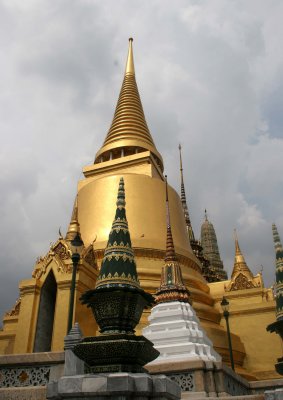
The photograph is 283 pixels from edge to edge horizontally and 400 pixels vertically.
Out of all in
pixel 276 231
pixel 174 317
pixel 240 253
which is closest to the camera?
pixel 276 231

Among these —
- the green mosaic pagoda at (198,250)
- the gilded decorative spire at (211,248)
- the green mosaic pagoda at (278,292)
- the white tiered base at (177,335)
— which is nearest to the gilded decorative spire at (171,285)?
the white tiered base at (177,335)

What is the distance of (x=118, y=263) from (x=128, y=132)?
65.5 feet

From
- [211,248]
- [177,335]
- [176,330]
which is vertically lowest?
[177,335]

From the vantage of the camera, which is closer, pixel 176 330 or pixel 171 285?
pixel 176 330

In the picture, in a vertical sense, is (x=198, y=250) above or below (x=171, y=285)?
above

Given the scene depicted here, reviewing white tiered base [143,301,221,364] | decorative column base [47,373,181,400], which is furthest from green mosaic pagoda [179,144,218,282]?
decorative column base [47,373,181,400]

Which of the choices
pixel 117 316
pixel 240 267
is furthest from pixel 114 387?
pixel 240 267

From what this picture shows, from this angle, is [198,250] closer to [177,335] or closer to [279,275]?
[177,335]

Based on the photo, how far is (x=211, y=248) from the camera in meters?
41.5

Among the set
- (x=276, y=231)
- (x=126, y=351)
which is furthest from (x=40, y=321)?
(x=126, y=351)

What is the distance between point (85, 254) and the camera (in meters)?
13.9

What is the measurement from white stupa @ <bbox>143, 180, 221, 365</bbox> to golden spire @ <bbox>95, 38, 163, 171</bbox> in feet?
39.2

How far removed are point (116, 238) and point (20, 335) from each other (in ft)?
31.5

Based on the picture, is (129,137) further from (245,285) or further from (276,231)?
(276,231)
